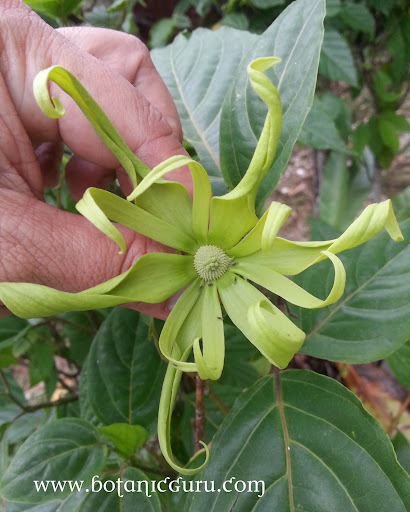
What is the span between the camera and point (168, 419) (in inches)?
20.7

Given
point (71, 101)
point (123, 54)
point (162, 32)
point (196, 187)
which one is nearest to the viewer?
point (196, 187)

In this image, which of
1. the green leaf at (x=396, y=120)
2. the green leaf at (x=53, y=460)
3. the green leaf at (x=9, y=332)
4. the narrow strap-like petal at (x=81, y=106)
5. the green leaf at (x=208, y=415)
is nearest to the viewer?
the narrow strap-like petal at (x=81, y=106)

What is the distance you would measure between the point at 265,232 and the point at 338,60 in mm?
1122

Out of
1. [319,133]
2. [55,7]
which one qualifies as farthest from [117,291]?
[319,133]

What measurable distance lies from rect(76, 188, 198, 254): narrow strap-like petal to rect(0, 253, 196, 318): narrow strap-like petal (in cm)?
2

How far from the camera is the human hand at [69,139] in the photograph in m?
0.56

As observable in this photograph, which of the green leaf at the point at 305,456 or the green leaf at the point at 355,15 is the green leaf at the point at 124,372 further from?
the green leaf at the point at 355,15

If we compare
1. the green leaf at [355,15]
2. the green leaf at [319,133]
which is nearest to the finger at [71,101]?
the green leaf at [319,133]

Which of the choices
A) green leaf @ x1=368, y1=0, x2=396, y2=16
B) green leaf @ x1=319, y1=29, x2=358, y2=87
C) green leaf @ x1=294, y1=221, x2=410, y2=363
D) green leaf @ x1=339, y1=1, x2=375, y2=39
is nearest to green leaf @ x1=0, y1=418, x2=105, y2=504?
green leaf @ x1=294, y1=221, x2=410, y2=363

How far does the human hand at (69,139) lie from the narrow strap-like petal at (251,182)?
9 cm

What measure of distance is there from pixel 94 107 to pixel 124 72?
32 cm

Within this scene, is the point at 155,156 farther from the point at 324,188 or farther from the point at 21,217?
the point at 324,188

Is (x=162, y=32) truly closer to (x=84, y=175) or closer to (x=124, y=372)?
(x=84, y=175)

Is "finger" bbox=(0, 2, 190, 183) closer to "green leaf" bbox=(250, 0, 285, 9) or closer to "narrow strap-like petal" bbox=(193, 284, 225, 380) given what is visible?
"narrow strap-like petal" bbox=(193, 284, 225, 380)
